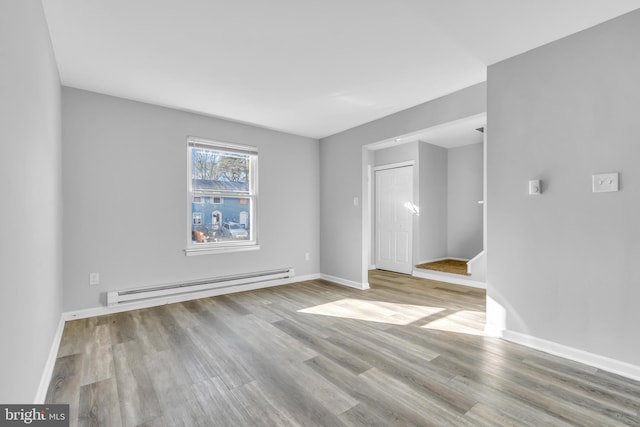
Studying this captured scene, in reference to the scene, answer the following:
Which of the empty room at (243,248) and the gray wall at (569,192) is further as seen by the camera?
the gray wall at (569,192)

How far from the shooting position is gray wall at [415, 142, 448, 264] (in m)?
5.78

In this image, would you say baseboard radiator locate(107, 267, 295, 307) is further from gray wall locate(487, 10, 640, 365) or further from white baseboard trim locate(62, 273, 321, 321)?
gray wall locate(487, 10, 640, 365)

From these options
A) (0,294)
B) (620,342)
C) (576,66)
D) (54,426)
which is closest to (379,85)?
(576,66)

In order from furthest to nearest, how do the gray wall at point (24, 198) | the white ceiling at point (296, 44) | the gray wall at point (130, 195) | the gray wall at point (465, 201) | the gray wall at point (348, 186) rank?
the gray wall at point (465, 201)
the gray wall at point (348, 186)
the gray wall at point (130, 195)
the white ceiling at point (296, 44)
the gray wall at point (24, 198)

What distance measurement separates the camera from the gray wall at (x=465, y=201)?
5965 mm

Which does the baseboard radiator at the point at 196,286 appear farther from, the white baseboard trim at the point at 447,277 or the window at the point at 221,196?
the white baseboard trim at the point at 447,277

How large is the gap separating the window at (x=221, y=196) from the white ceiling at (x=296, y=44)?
2.82 feet

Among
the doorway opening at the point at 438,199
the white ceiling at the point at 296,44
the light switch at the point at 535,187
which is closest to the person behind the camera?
the white ceiling at the point at 296,44

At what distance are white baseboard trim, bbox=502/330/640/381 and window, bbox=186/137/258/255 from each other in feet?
11.4

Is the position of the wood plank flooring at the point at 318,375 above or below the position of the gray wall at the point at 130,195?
below

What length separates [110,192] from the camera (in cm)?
340

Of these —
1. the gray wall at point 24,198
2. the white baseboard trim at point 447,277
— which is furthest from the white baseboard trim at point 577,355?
the gray wall at point 24,198

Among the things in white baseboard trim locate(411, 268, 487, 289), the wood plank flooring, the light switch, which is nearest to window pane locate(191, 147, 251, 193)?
the wood plank flooring

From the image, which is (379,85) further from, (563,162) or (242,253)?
(242,253)
